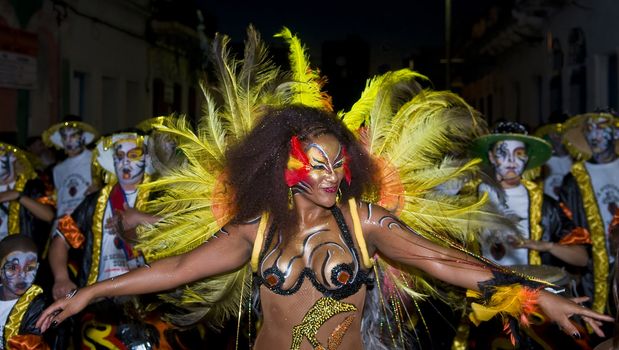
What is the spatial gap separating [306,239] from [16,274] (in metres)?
2.33

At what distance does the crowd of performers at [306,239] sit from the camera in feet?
16.3

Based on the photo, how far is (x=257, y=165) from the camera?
5.11m

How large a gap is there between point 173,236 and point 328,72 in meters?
1.20

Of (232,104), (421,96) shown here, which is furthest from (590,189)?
(232,104)

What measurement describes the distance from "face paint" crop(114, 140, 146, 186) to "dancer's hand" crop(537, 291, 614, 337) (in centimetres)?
408

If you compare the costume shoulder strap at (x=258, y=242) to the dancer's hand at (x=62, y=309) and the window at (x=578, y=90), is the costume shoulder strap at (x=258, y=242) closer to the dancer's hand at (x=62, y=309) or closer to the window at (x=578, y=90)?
the dancer's hand at (x=62, y=309)

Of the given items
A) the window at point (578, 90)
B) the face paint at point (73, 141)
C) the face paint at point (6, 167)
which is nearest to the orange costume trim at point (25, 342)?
the face paint at point (6, 167)

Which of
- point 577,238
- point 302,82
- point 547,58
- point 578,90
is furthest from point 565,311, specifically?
point 547,58

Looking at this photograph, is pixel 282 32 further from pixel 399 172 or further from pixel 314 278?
pixel 314 278

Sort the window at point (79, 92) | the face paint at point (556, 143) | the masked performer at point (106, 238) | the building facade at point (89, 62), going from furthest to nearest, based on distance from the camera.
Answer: the window at point (79, 92), the building facade at point (89, 62), the face paint at point (556, 143), the masked performer at point (106, 238)

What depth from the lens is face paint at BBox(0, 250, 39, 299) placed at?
6.62m

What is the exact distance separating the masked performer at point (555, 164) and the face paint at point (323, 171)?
649 centimetres

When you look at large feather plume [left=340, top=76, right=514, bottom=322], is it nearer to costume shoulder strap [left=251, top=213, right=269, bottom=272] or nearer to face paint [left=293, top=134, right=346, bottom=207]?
face paint [left=293, top=134, right=346, bottom=207]

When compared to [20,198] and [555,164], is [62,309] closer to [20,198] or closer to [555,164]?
[20,198]
